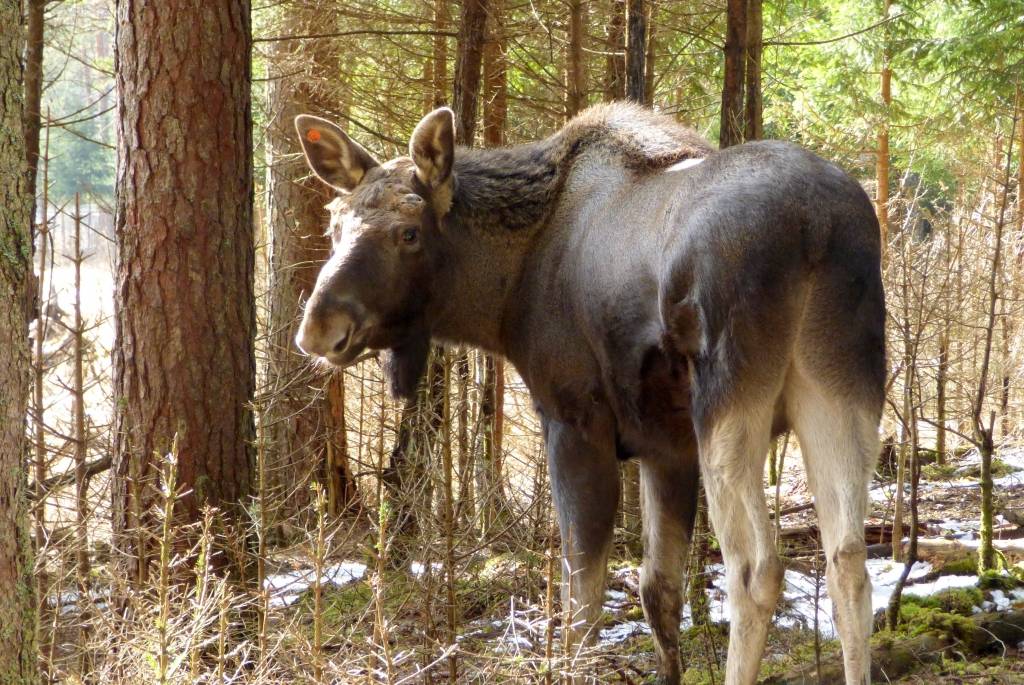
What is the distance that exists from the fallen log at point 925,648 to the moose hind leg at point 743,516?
126 cm

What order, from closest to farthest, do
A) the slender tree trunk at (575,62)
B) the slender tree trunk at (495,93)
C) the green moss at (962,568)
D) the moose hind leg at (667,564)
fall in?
the moose hind leg at (667,564) < the green moss at (962,568) < the slender tree trunk at (575,62) < the slender tree trunk at (495,93)

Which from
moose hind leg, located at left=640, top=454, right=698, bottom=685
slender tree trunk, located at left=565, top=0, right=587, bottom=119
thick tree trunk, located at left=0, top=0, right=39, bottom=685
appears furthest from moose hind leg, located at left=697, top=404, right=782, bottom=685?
slender tree trunk, located at left=565, top=0, right=587, bottom=119

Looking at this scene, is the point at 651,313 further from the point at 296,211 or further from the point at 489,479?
the point at 296,211

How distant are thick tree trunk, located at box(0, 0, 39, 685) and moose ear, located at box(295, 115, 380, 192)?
6.72 feet

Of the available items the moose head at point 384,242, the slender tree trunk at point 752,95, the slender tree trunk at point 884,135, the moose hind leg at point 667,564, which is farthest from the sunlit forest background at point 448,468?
the slender tree trunk at point 884,135

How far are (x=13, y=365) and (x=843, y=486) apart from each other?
10.4 ft

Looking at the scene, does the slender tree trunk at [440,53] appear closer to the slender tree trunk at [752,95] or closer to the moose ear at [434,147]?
the slender tree trunk at [752,95]

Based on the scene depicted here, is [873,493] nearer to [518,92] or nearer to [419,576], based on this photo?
[518,92]

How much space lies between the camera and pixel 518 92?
395 inches

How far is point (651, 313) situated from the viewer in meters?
4.67

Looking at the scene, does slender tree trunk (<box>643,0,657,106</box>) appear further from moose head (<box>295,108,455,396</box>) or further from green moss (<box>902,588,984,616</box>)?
green moss (<box>902,588,984,616</box>)

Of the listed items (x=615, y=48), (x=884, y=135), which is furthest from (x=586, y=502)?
(x=884, y=135)

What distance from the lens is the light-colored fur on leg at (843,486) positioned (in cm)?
413

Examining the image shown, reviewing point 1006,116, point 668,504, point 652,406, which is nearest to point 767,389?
point 652,406
